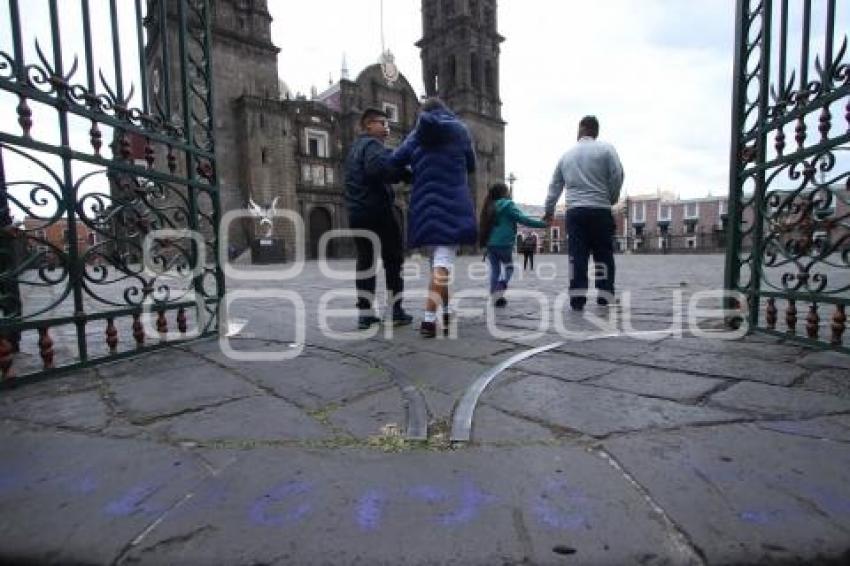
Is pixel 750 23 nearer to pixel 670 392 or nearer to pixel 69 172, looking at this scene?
pixel 670 392

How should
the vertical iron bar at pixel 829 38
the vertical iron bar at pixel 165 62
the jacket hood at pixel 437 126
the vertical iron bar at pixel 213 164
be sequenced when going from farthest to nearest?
the vertical iron bar at pixel 213 164 < the jacket hood at pixel 437 126 < the vertical iron bar at pixel 165 62 < the vertical iron bar at pixel 829 38

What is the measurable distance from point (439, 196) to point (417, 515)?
2.41 metres

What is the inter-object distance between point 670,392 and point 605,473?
0.82 metres

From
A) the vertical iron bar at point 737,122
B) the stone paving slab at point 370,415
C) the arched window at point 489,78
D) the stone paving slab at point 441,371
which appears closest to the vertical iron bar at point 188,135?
the stone paving slab at point 441,371

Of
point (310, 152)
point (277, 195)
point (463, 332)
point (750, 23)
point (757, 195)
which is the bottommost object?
point (463, 332)

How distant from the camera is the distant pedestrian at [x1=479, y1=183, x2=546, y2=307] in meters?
4.83

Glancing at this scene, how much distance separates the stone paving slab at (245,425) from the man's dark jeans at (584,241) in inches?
124

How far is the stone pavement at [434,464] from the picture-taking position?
0.93 m

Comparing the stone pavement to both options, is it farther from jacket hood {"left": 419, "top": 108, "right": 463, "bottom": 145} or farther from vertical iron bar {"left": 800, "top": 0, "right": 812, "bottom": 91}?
jacket hood {"left": 419, "top": 108, "right": 463, "bottom": 145}

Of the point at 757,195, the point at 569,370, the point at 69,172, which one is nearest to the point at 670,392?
the point at 569,370

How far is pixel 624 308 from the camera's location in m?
4.31

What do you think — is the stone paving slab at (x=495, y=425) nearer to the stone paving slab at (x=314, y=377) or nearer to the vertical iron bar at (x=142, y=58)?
the stone paving slab at (x=314, y=377)

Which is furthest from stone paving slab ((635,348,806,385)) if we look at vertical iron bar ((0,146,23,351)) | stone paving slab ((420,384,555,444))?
vertical iron bar ((0,146,23,351))

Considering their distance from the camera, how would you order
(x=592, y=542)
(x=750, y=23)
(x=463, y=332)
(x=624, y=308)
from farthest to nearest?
(x=624, y=308) → (x=463, y=332) → (x=750, y=23) → (x=592, y=542)
